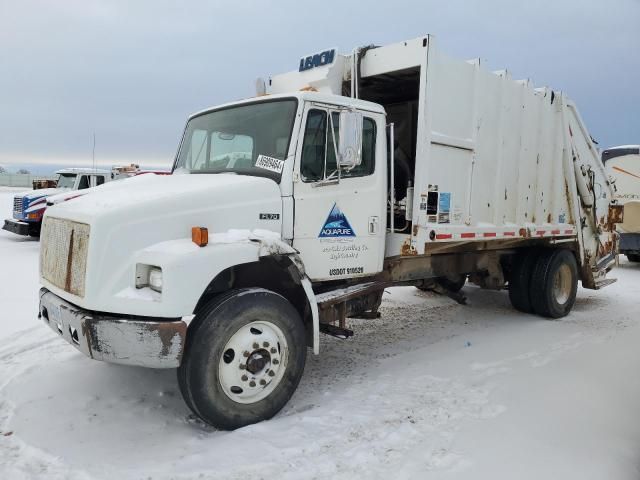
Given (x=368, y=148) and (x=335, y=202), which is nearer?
(x=335, y=202)

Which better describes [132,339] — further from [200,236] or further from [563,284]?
[563,284]

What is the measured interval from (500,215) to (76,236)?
4657 mm

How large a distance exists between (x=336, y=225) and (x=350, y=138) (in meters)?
0.78

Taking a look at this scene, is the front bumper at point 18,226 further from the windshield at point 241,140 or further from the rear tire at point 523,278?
the rear tire at point 523,278

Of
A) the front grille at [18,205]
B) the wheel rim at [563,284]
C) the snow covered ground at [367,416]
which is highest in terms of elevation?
the front grille at [18,205]

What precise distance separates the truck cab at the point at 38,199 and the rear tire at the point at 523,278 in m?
12.4

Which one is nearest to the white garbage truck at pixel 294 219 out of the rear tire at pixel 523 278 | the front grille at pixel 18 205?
the rear tire at pixel 523 278

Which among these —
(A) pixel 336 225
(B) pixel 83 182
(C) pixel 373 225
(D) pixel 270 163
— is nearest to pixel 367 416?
(A) pixel 336 225

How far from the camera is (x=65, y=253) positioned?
3.74 meters

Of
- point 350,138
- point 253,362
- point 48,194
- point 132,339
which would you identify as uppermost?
point 350,138

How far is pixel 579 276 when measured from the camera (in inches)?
318

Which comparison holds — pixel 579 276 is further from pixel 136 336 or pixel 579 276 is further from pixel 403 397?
pixel 136 336

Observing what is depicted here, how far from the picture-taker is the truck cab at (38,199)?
14383mm

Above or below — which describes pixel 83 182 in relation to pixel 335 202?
above
